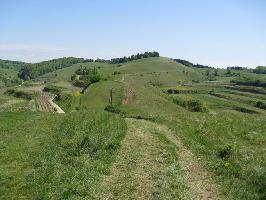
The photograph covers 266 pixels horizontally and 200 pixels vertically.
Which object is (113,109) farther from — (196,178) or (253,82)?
(253,82)

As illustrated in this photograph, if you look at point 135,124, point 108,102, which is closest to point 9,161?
point 135,124

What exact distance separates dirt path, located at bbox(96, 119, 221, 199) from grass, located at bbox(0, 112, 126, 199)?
1.21 meters

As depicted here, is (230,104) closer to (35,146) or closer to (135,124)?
(135,124)

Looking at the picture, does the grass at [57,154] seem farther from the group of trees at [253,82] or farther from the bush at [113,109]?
the group of trees at [253,82]

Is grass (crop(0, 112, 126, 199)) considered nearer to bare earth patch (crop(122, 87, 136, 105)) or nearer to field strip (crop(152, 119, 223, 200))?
field strip (crop(152, 119, 223, 200))

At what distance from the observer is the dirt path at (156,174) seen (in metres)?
25.8

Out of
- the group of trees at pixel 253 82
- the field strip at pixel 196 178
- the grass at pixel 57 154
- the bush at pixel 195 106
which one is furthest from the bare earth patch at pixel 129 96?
the group of trees at pixel 253 82

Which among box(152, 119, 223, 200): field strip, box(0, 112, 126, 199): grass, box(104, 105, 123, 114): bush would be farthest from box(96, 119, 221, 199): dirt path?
box(104, 105, 123, 114): bush

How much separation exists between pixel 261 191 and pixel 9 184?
18.1 meters

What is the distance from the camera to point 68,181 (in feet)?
90.2

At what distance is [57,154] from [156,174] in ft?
33.2

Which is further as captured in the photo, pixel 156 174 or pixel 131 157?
pixel 131 157

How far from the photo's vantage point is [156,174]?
29031mm

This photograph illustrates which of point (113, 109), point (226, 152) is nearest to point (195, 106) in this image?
point (113, 109)
